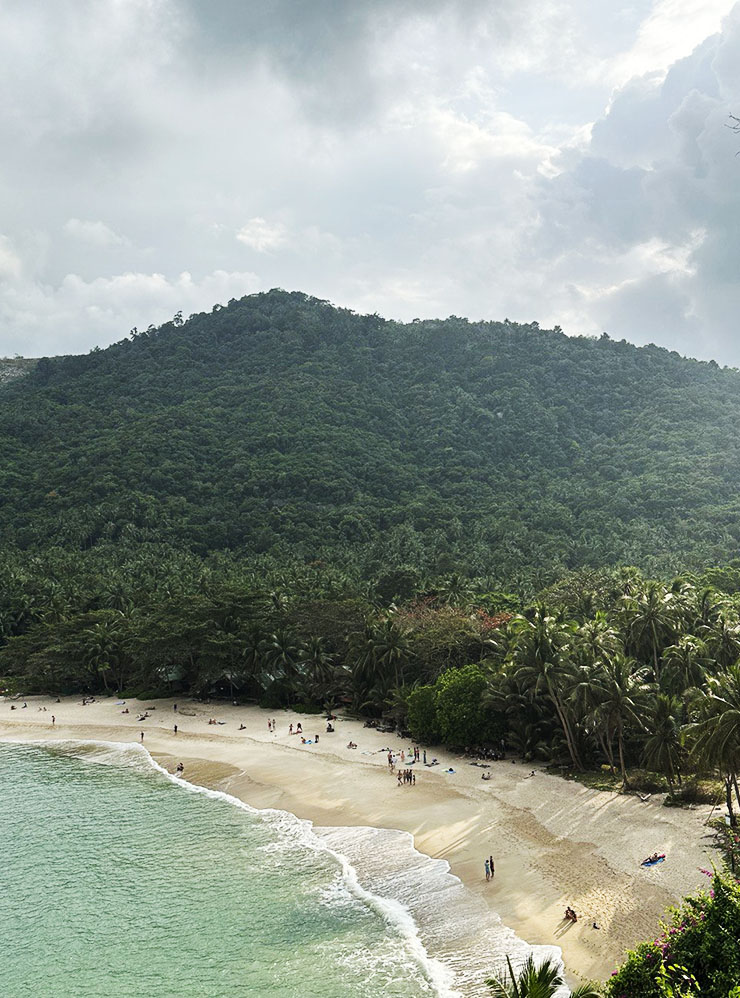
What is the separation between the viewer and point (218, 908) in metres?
29.8

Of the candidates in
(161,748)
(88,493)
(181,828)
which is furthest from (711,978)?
(88,493)

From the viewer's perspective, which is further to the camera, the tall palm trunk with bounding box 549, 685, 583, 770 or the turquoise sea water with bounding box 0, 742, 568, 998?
the tall palm trunk with bounding box 549, 685, 583, 770

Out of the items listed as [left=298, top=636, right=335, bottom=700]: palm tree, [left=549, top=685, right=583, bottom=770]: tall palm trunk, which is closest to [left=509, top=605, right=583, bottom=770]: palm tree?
[left=549, top=685, right=583, bottom=770]: tall palm trunk

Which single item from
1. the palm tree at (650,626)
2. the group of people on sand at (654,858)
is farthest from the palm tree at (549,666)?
the group of people on sand at (654,858)

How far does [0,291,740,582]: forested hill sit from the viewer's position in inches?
4719

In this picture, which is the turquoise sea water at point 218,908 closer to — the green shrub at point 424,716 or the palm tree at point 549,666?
the palm tree at point 549,666

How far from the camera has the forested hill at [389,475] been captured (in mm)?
119875

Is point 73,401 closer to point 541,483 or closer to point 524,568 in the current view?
point 541,483

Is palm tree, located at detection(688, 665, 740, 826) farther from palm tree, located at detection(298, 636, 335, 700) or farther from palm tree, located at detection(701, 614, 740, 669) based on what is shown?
palm tree, located at detection(298, 636, 335, 700)

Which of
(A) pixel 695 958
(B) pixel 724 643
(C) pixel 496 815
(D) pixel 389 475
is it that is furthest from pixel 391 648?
(D) pixel 389 475

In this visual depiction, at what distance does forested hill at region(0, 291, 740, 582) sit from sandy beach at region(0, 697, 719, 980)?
5072 centimetres

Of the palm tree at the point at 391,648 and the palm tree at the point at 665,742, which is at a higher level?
the palm tree at the point at 391,648

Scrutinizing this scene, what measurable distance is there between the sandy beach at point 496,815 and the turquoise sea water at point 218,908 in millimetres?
1965

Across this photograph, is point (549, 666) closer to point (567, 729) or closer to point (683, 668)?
point (567, 729)
